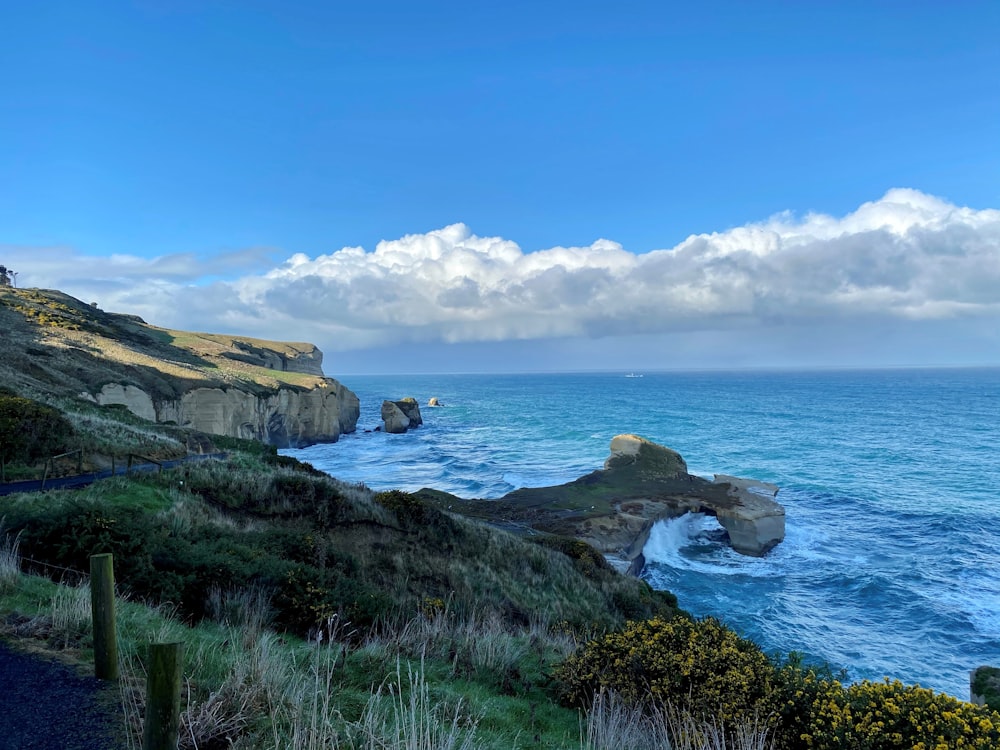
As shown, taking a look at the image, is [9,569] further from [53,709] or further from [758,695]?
[758,695]

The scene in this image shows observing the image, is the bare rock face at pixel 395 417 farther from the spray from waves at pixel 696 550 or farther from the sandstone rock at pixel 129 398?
the spray from waves at pixel 696 550

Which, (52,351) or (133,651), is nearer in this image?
(133,651)

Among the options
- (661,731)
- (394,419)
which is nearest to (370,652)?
(661,731)

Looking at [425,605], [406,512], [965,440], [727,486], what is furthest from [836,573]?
[965,440]

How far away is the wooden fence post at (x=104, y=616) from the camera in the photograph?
15.3 ft

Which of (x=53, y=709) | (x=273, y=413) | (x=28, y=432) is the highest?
(x=28, y=432)

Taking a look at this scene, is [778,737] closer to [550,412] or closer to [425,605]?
[425,605]

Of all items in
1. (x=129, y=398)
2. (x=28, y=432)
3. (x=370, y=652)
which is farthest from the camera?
(x=129, y=398)

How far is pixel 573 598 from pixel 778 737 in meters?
12.7

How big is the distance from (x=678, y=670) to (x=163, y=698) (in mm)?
5612

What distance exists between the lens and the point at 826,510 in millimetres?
41094

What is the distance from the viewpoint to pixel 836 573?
29516mm

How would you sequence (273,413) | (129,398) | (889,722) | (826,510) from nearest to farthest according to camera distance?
(889,722) → (129,398) → (826,510) → (273,413)

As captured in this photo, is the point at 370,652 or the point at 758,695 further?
the point at 370,652
